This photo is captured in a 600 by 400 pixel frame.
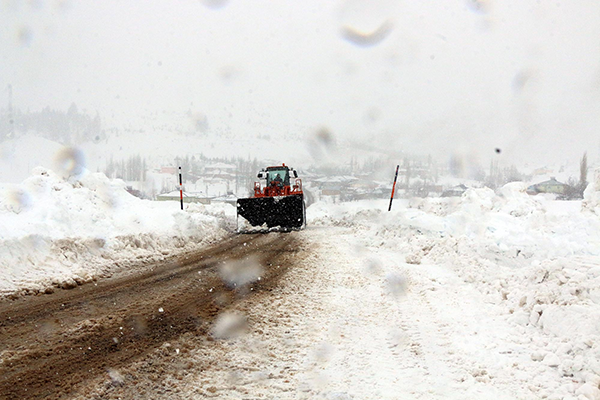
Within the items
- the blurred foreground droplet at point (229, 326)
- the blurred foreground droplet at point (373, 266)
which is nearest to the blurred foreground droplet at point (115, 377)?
the blurred foreground droplet at point (229, 326)

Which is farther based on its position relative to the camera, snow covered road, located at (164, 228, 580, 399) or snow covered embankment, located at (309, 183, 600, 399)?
snow covered embankment, located at (309, 183, 600, 399)

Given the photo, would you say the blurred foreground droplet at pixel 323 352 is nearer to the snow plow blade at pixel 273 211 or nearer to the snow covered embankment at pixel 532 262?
the snow covered embankment at pixel 532 262

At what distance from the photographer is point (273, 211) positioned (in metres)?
18.0

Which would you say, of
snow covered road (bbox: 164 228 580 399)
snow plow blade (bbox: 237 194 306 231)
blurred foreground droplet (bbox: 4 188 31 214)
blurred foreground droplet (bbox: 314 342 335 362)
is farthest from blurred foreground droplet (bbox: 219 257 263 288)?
snow plow blade (bbox: 237 194 306 231)

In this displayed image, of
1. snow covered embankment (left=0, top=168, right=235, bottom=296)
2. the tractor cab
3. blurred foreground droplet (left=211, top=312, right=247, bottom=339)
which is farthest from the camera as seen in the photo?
the tractor cab

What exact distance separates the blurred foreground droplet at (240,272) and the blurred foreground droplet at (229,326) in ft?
5.96

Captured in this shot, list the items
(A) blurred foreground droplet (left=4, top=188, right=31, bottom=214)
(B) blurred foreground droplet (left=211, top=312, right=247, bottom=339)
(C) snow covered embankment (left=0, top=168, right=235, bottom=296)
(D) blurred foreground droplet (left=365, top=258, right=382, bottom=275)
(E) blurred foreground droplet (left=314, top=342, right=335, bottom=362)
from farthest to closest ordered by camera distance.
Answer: (A) blurred foreground droplet (left=4, top=188, right=31, bottom=214) < (D) blurred foreground droplet (left=365, top=258, right=382, bottom=275) < (C) snow covered embankment (left=0, top=168, right=235, bottom=296) < (B) blurred foreground droplet (left=211, top=312, right=247, bottom=339) < (E) blurred foreground droplet (left=314, top=342, right=335, bottom=362)

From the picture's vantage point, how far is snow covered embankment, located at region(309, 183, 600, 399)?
12.4 ft

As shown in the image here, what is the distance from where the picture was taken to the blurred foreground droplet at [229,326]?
188 inches

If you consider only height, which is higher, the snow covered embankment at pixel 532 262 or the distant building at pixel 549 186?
the snow covered embankment at pixel 532 262

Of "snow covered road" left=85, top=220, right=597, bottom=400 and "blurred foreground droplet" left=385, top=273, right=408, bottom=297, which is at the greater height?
"snow covered road" left=85, top=220, right=597, bottom=400

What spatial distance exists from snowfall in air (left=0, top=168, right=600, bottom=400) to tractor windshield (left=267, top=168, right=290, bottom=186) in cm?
797

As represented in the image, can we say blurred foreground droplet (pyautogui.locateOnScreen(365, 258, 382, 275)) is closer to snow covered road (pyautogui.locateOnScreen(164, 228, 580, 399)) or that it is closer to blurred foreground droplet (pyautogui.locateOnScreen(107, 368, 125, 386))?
snow covered road (pyautogui.locateOnScreen(164, 228, 580, 399))

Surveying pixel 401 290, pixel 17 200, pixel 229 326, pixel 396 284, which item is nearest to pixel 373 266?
pixel 396 284
